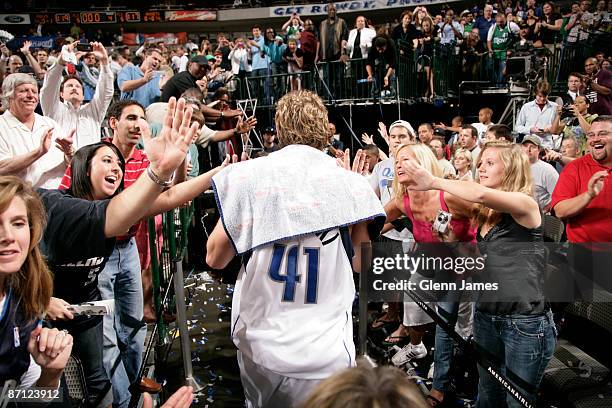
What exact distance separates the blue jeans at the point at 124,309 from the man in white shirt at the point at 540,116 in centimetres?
666

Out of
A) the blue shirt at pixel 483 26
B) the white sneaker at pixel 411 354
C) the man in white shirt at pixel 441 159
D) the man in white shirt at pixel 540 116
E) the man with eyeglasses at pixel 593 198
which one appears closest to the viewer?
the man with eyeglasses at pixel 593 198

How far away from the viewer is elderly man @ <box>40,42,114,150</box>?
14.5 ft

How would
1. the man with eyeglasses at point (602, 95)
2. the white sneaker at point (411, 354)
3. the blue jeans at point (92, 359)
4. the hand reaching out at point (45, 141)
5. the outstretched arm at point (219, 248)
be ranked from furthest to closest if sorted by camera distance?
the man with eyeglasses at point (602, 95) → the white sneaker at point (411, 354) → the hand reaching out at point (45, 141) → the blue jeans at point (92, 359) → the outstretched arm at point (219, 248)

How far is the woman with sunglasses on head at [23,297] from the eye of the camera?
162 centimetres

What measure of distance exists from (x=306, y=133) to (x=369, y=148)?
390 centimetres

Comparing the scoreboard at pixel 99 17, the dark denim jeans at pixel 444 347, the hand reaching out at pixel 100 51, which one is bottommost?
the dark denim jeans at pixel 444 347

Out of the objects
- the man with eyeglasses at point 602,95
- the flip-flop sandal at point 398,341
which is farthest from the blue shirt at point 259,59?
the flip-flop sandal at point 398,341

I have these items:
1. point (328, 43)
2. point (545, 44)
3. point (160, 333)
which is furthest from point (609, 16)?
point (160, 333)

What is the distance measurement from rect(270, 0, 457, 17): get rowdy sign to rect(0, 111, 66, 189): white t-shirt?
19718 millimetres

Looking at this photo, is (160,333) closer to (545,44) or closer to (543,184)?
A: (543,184)

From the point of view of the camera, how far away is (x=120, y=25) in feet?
85.0

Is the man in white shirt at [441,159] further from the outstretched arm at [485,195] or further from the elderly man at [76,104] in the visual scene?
the elderly man at [76,104]

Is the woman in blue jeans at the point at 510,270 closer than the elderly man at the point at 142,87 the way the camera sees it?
Yes

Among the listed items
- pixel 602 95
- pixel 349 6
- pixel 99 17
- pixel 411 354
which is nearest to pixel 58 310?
pixel 411 354
